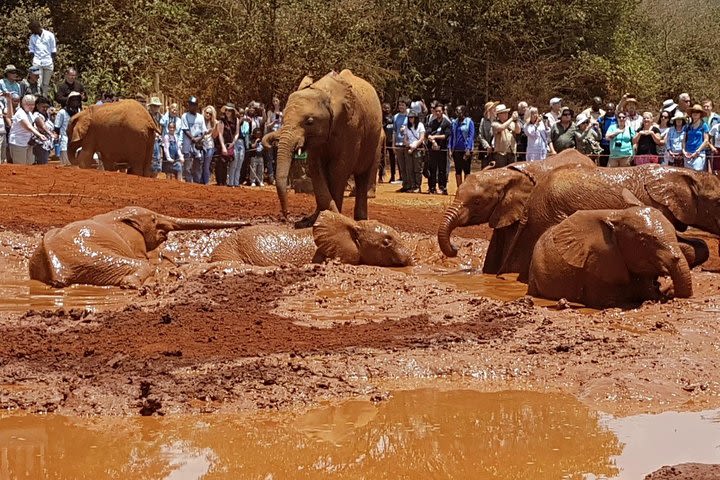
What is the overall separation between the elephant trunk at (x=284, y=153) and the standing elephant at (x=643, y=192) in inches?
135

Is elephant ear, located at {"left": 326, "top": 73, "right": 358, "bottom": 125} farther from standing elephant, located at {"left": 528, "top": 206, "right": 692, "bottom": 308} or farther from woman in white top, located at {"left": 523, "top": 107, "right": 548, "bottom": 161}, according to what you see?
woman in white top, located at {"left": 523, "top": 107, "right": 548, "bottom": 161}

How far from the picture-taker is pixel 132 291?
1167 cm

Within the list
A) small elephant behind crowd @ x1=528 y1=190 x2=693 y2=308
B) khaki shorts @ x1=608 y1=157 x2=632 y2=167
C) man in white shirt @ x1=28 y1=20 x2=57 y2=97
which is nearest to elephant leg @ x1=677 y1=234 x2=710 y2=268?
small elephant behind crowd @ x1=528 y1=190 x2=693 y2=308

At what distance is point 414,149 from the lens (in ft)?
74.7

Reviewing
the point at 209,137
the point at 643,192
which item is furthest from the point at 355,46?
the point at 643,192

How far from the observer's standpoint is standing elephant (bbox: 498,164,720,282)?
1203cm

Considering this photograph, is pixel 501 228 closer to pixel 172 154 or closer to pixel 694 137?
pixel 694 137

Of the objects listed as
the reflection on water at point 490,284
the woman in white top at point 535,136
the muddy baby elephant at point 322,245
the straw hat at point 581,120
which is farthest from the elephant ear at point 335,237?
the straw hat at point 581,120

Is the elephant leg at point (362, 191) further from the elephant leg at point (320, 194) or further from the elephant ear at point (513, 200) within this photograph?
the elephant ear at point (513, 200)

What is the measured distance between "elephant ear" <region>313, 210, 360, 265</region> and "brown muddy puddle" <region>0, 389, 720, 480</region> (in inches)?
235

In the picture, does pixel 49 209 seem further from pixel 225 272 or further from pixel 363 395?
pixel 363 395

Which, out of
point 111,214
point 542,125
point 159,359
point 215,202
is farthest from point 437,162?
point 159,359

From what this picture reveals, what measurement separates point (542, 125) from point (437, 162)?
10.6ft

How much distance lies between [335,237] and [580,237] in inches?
134
